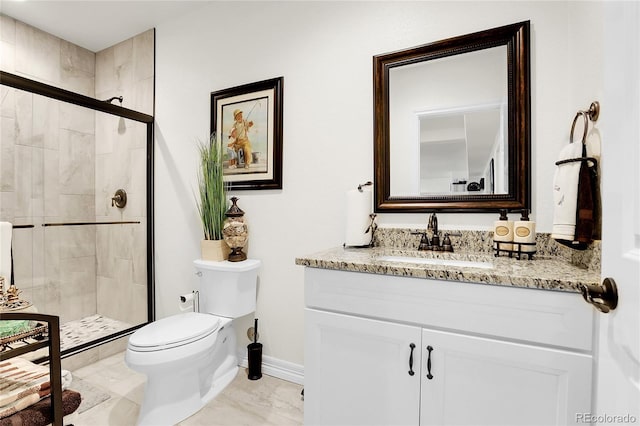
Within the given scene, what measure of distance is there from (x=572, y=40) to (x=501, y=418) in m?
1.51

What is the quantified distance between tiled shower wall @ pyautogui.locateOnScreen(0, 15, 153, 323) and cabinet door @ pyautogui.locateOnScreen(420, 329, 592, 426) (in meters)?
2.36

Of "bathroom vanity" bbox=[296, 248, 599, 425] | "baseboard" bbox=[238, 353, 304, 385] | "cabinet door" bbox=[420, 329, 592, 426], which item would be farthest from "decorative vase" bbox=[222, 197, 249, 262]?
"cabinet door" bbox=[420, 329, 592, 426]

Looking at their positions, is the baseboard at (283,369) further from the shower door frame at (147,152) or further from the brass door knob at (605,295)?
the brass door knob at (605,295)

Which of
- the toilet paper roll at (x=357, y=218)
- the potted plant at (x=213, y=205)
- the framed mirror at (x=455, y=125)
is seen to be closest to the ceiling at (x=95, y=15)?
the potted plant at (x=213, y=205)

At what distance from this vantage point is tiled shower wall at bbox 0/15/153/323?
2.37 metres

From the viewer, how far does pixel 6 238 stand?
72.1 inches

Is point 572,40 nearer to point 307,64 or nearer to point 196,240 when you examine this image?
point 307,64

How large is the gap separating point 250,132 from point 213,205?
552 millimetres

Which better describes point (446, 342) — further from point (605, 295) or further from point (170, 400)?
point (170, 400)

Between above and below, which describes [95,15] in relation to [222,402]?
above

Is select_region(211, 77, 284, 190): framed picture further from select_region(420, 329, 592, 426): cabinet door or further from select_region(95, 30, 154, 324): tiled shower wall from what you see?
select_region(420, 329, 592, 426): cabinet door

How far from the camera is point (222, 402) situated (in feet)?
5.86

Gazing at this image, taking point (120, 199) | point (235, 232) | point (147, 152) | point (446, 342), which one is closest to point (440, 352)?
point (446, 342)

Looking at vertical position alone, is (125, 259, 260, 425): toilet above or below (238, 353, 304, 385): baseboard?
above
